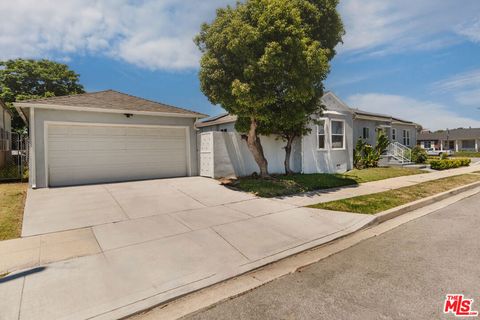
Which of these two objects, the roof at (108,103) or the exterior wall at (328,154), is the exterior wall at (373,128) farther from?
the roof at (108,103)

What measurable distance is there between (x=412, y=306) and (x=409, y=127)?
28.3 m

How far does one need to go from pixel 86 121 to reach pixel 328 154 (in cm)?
1253

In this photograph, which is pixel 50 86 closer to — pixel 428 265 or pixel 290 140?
pixel 290 140

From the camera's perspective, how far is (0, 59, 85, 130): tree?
26.4m

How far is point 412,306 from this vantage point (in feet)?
10.2

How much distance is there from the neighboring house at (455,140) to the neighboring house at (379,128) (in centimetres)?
3058

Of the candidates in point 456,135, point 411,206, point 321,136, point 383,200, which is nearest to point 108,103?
point 383,200

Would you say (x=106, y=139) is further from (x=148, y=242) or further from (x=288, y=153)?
(x=288, y=153)

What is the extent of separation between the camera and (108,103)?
11.4 meters

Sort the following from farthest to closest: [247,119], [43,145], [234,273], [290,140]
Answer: [290,140] → [247,119] → [43,145] → [234,273]

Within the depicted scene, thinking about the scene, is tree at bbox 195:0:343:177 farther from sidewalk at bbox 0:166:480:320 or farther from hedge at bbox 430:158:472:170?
hedge at bbox 430:158:472:170

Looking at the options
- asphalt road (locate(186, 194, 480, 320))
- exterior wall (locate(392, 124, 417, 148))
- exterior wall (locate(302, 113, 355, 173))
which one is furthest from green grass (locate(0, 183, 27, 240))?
exterior wall (locate(392, 124, 417, 148))

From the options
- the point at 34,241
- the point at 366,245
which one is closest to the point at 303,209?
the point at 366,245

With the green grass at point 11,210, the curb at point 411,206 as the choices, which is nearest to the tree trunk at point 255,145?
the curb at point 411,206
